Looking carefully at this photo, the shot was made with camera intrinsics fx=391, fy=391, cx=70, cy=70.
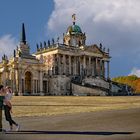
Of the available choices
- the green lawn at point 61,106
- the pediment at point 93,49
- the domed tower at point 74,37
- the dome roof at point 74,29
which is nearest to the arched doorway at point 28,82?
the pediment at point 93,49

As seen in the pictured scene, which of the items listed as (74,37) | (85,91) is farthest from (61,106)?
(74,37)

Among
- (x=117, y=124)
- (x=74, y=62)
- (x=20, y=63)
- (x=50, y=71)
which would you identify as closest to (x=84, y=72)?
(x=74, y=62)

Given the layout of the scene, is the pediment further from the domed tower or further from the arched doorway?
the arched doorway

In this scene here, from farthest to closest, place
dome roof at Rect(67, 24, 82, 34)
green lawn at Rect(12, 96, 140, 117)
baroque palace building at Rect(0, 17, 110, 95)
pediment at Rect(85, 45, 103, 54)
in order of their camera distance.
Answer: dome roof at Rect(67, 24, 82, 34) → pediment at Rect(85, 45, 103, 54) → baroque palace building at Rect(0, 17, 110, 95) → green lawn at Rect(12, 96, 140, 117)

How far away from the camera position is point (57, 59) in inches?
4825

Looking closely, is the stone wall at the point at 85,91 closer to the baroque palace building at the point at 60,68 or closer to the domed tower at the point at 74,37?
the baroque palace building at the point at 60,68

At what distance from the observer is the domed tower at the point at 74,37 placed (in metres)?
140

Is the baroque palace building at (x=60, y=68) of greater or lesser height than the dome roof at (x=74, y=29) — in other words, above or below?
below

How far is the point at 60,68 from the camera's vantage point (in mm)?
123688

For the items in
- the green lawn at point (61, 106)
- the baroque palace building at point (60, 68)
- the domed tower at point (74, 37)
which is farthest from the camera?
the domed tower at point (74, 37)

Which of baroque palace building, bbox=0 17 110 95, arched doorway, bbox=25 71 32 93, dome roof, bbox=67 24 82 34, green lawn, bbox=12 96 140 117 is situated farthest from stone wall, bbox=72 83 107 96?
green lawn, bbox=12 96 140 117

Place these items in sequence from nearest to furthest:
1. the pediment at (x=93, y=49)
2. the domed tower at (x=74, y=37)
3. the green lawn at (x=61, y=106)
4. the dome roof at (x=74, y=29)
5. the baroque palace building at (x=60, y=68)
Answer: the green lawn at (x=61, y=106) < the baroque palace building at (x=60, y=68) < the pediment at (x=93, y=49) < the domed tower at (x=74, y=37) < the dome roof at (x=74, y=29)

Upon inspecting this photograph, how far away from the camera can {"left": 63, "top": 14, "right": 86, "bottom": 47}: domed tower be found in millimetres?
139500

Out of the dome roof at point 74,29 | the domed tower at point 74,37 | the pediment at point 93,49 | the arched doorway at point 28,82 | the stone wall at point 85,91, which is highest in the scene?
the dome roof at point 74,29
